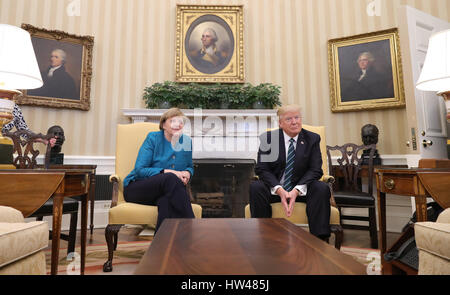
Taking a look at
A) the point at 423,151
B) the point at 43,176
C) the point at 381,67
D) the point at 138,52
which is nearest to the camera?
the point at 43,176

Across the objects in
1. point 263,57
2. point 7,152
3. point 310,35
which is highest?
point 310,35

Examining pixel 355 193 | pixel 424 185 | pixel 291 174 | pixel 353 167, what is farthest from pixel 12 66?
pixel 353 167

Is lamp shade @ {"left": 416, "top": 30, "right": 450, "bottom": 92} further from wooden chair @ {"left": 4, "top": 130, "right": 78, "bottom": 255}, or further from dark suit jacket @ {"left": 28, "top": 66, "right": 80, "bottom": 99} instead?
dark suit jacket @ {"left": 28, "top": 66, "right": 80, "bottom": 99}

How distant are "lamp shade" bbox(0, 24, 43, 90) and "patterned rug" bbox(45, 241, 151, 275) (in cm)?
144

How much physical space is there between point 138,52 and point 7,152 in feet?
8.74

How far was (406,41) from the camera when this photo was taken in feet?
10.5

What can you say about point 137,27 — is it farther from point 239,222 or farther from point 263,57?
point 239,222

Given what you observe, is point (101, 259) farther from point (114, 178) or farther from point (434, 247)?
point (434, 247)

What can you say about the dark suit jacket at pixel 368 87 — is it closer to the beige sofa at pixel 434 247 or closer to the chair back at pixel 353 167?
the chair back at pixel 353 167

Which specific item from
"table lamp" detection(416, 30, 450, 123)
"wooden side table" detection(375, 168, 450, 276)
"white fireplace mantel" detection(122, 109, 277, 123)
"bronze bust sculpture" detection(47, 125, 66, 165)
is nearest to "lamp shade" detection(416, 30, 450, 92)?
"table lamp" detection(416, 30, 450, 123)

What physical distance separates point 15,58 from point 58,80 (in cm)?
236

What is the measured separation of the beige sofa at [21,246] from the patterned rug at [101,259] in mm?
934

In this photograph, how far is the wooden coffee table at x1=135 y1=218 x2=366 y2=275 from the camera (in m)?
0.80
